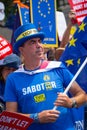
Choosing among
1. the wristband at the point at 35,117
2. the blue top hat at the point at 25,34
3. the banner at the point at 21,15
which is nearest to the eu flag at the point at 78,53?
the blue top hat at the point at 25,34

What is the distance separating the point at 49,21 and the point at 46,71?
11.8ft

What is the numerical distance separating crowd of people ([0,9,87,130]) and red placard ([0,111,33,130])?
0.07 meters

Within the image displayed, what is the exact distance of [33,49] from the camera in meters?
4.22

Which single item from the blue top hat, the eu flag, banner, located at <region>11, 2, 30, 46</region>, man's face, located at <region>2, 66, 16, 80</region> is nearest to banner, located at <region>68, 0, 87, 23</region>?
the eu flag

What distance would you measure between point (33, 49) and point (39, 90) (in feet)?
1.19

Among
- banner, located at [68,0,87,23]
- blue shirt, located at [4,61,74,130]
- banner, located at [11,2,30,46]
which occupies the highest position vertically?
banner, located at [68,0,87,23]

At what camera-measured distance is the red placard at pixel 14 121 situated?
4.00 metres

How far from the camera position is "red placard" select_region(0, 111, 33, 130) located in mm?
4004

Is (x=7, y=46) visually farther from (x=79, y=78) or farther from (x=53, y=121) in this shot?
(x=53, y=121)

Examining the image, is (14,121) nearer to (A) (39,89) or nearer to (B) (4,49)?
(A) (39,89)

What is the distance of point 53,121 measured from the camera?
12.9ft

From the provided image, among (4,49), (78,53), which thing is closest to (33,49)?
(78,53)

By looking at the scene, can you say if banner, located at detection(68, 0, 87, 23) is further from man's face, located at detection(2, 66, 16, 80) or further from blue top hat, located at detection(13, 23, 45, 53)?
blue top hat, located at detection(13, 23, 45, 53)

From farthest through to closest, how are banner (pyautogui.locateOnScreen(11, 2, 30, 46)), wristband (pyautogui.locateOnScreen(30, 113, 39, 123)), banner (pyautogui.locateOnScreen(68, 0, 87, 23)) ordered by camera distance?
banner (pyautogui.locateOnScreen(11, 2, 30, 46))
banner (pyautogui.locateOnScreen(68, 0, 87, 23))
wristband (pyautogui.locateOnScreen(30, 113, 39, 123))
